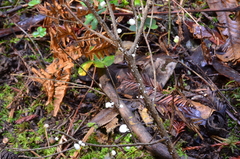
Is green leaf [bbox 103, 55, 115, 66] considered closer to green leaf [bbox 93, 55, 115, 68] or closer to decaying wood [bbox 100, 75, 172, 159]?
green leaf [bbox 93, 55, 115, 68]

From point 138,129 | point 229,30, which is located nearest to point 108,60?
point 138,129

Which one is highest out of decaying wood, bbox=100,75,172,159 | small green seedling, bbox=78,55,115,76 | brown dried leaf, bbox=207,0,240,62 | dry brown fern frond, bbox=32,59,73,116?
brown dried leaf, bbox=207,0,240,62

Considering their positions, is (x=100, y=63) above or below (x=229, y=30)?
below

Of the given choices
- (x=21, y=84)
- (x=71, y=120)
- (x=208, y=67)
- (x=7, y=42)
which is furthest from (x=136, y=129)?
(x=7, y=42)

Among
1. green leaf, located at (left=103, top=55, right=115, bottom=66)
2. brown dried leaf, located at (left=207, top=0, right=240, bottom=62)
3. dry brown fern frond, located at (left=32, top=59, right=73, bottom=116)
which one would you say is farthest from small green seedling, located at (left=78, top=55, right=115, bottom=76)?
brown dried leaf, located at (left=207, top=0, right=240, bottom=62)

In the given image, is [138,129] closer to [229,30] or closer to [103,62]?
[103,62]

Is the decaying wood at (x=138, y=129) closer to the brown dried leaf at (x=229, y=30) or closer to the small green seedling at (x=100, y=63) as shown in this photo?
the small green seedling at (x=100, y=63)

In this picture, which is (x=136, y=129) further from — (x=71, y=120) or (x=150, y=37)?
(x=150, y=37)

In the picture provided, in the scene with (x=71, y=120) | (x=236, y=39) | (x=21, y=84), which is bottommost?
(x=71, y=120)

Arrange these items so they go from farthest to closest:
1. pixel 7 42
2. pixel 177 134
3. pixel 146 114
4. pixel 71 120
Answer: pixel 7 42
pixel 71 120
pixel 146 114
pixel 177 134

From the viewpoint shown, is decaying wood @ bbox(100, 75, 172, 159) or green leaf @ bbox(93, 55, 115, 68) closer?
decaying wood @ bbox(100, 75, 172, 159)

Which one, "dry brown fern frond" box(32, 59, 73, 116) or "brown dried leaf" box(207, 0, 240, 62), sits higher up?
"brown dried leaf" box(207, 0, 240, 62)
